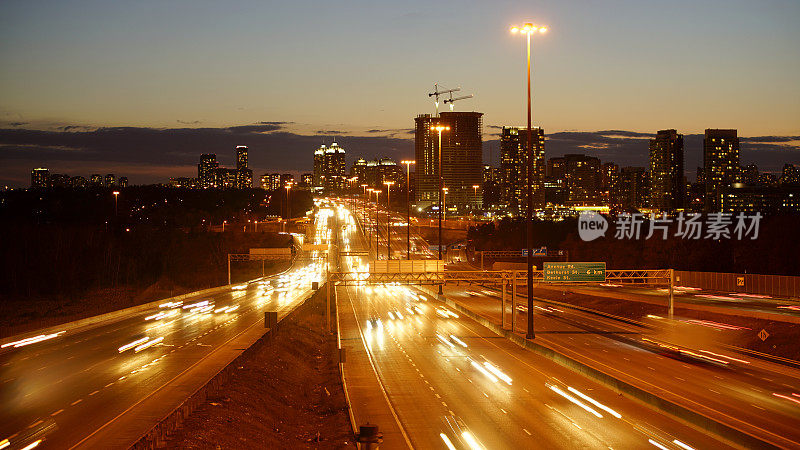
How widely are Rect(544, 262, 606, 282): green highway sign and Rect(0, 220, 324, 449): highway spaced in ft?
77.3

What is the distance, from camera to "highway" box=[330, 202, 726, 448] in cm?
2181

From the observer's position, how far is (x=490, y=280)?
53.7 m

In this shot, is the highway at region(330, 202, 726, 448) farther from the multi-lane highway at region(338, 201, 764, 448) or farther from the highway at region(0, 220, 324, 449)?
the highway at region(0, 220, 324, 449)

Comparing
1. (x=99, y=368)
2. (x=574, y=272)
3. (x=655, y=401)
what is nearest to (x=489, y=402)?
(x=655, y=401)

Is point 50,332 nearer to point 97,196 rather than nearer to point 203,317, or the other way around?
point 203,317

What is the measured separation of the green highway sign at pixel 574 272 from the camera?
53594 millimetres

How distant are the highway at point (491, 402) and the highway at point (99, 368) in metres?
9.01

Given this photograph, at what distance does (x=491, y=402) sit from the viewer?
2761cm

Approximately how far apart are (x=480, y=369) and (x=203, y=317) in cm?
3140

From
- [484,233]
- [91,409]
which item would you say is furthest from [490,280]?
[484,233]

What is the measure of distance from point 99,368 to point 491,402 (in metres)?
18.8

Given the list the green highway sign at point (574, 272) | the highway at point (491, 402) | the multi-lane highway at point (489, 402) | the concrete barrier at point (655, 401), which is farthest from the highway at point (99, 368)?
the green highway sign at point (574, 272)

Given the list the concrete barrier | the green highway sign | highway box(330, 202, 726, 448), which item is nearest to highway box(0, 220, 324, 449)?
highway box(330, 202, 726, 448)

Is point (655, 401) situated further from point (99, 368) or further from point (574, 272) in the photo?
point (574, 272)
